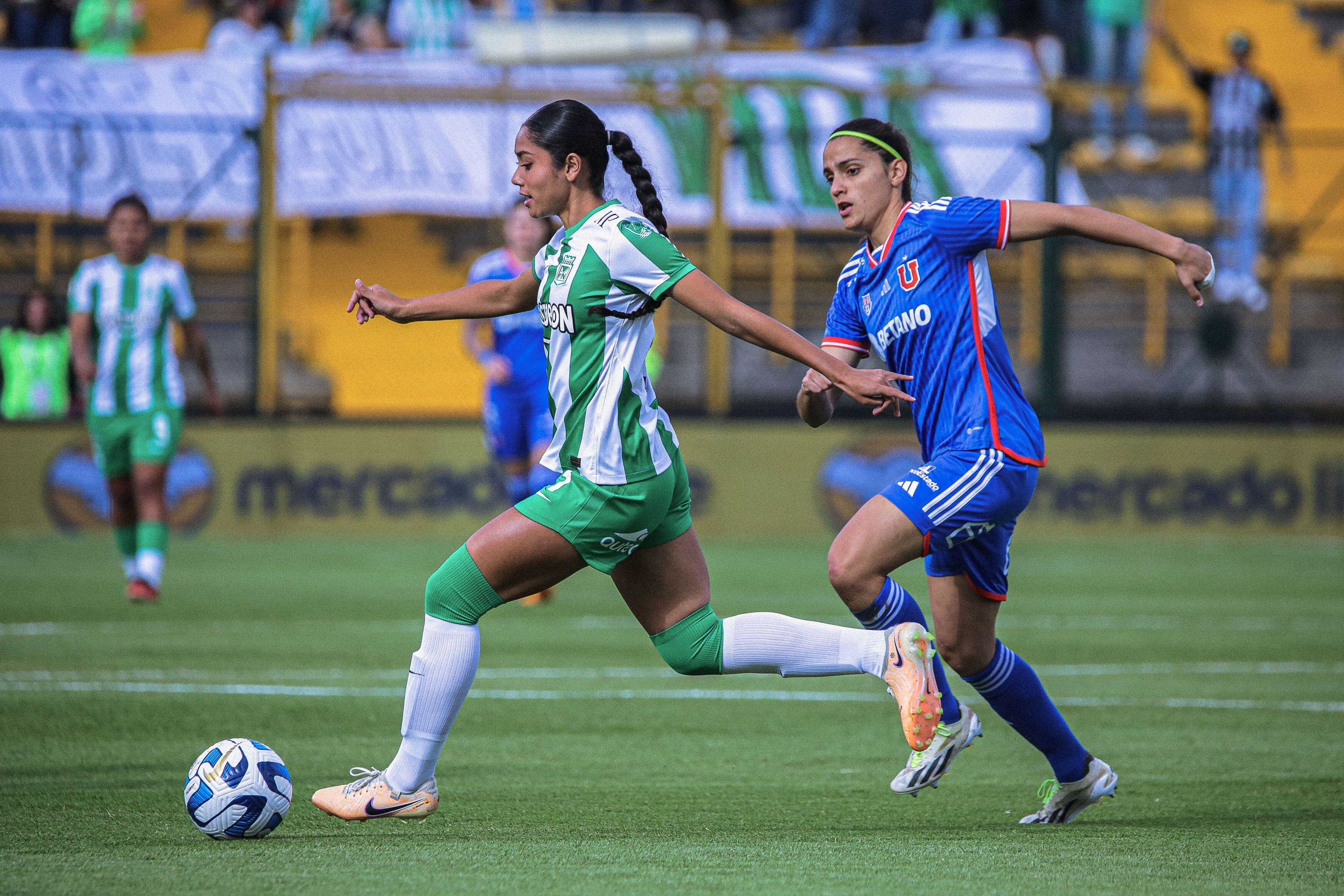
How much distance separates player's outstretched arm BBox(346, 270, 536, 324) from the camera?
5285 millimetres

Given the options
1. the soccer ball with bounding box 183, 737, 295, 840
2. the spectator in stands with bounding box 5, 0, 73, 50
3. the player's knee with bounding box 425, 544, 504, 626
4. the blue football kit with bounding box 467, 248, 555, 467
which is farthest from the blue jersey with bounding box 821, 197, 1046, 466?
the spectator in stands with bounding box 5, 0, 73, 50

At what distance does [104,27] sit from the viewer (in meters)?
20.5

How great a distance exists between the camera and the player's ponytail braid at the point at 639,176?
5.12m

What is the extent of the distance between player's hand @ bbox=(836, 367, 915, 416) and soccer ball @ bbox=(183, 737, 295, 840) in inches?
75.2

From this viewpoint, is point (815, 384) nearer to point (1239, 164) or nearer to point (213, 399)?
point (213, 399)

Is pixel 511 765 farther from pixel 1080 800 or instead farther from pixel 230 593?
pixel 230 593

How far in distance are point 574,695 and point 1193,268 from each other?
3.91 m

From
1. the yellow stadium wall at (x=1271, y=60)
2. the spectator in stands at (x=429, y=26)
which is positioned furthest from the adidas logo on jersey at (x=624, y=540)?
the yellow stadium wall at (x=1271, y=60)

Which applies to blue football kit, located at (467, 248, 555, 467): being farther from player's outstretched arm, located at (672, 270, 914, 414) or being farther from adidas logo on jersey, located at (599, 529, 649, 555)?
player's outstretched arm, located at (672, 270, 914, 414)

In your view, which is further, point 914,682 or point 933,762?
point 933,762

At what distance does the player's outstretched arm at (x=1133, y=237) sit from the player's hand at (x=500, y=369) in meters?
7.05

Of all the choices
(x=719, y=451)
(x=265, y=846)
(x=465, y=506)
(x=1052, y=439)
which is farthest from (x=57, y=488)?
(x=265, y=846)

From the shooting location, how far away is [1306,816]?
5422 millimetres

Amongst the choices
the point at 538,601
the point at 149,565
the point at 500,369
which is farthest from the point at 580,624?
the point at 149,565
